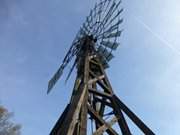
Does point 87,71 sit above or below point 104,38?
below

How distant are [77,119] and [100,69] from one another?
2772 millimetres

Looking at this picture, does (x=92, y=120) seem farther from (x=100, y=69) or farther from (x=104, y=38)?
(x=104, y=38)

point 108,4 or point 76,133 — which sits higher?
point 108,4

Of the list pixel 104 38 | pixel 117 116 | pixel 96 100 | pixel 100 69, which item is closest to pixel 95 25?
pixel 104 38

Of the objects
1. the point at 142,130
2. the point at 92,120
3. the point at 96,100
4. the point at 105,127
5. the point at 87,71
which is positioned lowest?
the point at 142,130

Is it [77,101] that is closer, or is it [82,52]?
[77,101]

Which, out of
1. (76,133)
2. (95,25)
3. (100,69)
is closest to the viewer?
(76,133)

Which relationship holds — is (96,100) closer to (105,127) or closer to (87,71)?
(87,71)

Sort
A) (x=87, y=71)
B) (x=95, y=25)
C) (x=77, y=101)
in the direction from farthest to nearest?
1. (x=95, y=25)
2. (x=87, y=71)
3. (x=77, y=101)

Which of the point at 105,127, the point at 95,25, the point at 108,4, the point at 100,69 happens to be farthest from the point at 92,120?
the point at 108,4

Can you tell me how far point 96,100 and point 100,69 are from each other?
1.01m

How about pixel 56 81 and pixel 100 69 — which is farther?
pixel 56 81

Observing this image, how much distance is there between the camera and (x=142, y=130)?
6547mm

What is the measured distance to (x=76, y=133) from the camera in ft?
19.3
